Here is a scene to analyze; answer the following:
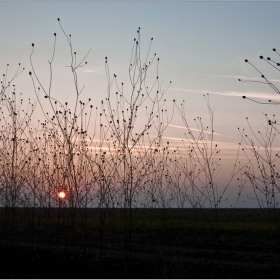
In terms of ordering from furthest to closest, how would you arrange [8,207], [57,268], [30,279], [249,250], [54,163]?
1. [249,250]
2. [8,207]
3. [54,163]
4. [57,268]
5. [30,279]

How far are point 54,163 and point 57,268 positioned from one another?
5.77ft

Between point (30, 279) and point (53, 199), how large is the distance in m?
1.55

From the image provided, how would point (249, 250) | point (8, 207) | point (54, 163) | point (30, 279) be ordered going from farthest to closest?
point (249, 250)
point (8, 207)
point (54, 163)
point (30, 279)

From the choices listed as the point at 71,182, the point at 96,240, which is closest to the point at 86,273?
the point at 71,182

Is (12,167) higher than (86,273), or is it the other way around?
(12,167)

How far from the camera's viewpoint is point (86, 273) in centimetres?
634

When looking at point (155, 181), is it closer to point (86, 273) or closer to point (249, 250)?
point (86, 273)

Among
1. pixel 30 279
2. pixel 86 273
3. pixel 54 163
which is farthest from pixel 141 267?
pixel 54 163

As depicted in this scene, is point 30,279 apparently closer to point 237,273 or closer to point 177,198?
point 177,198

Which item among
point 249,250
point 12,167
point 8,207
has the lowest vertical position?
point 249,250

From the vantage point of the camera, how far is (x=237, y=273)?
260 inches

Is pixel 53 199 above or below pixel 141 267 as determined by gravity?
above

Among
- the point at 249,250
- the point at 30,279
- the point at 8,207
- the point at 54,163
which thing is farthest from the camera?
the point at 249,250

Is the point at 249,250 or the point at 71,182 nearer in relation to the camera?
the point at 71,182
